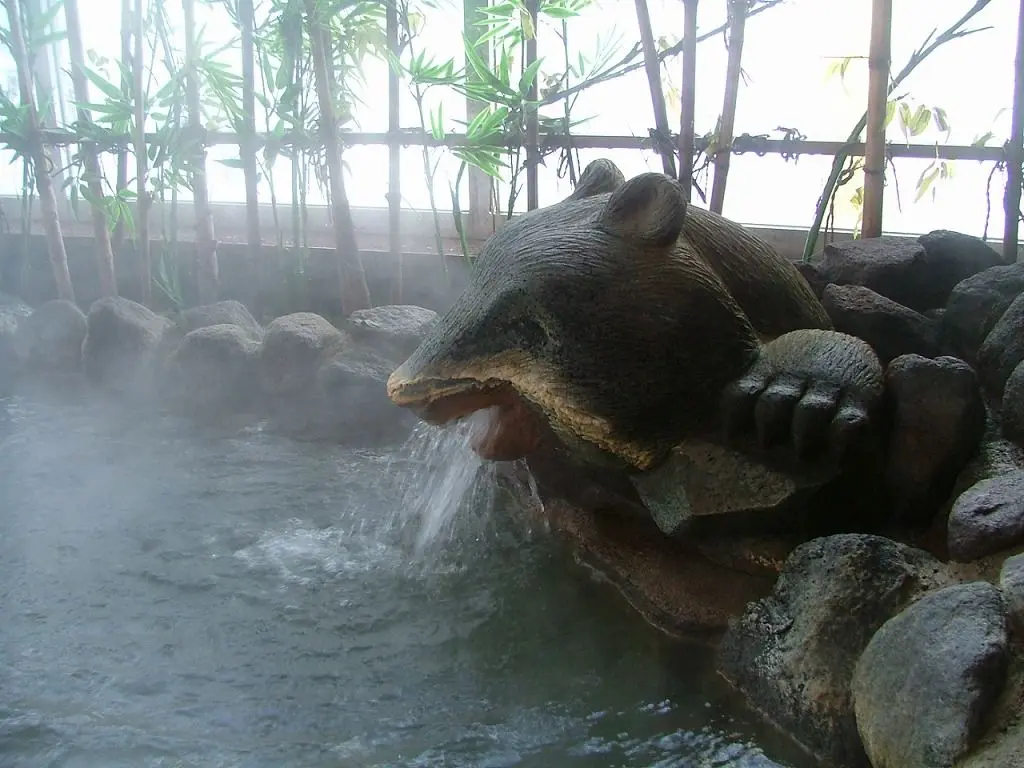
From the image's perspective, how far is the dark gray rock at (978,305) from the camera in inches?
85.9

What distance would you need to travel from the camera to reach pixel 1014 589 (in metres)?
1.25

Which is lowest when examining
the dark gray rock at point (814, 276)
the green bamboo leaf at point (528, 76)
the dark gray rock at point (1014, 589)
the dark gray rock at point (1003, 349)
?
the dark gray rock at point (1014, 589)

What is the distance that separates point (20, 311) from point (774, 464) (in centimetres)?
534

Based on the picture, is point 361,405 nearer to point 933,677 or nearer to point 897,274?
point 897,274

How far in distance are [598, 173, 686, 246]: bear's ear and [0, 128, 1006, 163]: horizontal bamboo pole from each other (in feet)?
6.12

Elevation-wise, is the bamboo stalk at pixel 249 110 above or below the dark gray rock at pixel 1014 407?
above

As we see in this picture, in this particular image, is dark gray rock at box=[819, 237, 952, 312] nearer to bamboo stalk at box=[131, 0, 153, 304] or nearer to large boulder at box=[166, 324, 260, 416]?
large boulder at box=[166, 324, 260, 416]

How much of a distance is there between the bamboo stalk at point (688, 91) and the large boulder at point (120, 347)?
2835 millimetres

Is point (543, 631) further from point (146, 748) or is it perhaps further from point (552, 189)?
point (552, 189)

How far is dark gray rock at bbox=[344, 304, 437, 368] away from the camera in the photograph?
3879mm

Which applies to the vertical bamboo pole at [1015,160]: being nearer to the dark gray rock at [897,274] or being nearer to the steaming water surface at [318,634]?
the dark gray rock at [897,274]

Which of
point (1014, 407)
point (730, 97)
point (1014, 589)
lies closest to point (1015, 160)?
point (730, 97)

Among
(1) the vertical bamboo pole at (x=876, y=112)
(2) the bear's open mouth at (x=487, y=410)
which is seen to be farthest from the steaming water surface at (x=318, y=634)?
(1) the vertical bamboo pole at (x=876, y=112)

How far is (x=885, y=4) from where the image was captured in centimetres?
290
